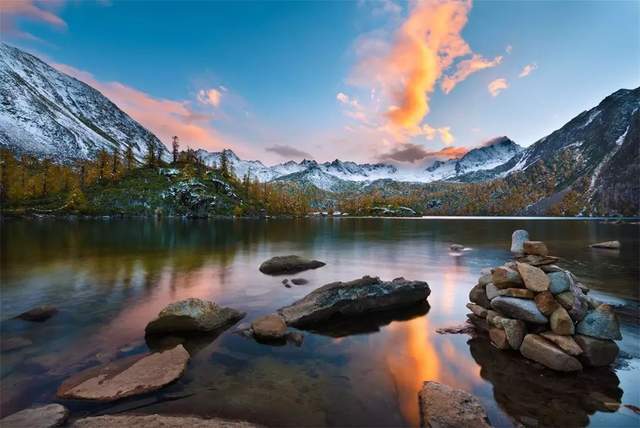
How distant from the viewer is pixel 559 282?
15.6 meters

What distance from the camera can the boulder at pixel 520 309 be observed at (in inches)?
598

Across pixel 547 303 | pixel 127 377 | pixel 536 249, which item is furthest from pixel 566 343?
pixel 127 377

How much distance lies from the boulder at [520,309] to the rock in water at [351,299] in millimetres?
7290

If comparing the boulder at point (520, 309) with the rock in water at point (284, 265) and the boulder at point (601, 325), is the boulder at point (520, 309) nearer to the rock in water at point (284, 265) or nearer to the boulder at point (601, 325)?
the boulder at point (601, 325)

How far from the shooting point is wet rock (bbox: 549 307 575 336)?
14.2 metres

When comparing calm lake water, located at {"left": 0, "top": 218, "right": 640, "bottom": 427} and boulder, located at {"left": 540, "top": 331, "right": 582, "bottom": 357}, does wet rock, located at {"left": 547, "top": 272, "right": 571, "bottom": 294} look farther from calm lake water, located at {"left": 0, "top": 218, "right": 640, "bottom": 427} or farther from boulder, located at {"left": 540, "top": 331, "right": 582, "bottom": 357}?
calm lake water, located at {"left": 0, "top": 218, "right": 640, "bottom": 427}

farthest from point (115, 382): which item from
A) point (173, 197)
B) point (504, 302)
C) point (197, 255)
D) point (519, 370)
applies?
point (173, 197)

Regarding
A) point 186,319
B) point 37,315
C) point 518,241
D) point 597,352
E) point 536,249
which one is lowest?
point 37,315

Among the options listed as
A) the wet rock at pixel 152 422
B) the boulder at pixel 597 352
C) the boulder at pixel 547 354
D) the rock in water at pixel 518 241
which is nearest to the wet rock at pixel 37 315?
the wet rock at pixel 152 422

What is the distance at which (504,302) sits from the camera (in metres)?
16.7

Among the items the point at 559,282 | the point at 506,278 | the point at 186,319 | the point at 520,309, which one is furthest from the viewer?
the point at 506,278

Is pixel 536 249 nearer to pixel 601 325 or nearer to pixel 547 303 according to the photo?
pixel 547 303

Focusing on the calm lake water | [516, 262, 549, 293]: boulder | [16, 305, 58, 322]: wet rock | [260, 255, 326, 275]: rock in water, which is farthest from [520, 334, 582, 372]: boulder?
[16, 305, 58, 322]: wet rock

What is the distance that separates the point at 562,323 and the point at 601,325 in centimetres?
164
